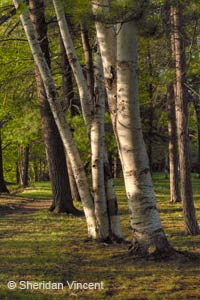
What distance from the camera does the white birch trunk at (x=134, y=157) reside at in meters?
6.75

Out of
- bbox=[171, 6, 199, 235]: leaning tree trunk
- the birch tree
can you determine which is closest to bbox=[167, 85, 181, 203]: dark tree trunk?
bbox=[171, 6, 199, 235]: leaning tree trunk

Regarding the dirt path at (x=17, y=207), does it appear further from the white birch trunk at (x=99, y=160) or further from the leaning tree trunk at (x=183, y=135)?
the white birch trunk at (x=99, y=160)

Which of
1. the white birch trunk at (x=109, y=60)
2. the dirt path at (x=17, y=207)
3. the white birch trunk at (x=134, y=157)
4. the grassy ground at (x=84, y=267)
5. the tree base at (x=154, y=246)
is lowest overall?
the grassy ground at (x=84, y=267)

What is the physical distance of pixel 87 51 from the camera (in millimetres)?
12852

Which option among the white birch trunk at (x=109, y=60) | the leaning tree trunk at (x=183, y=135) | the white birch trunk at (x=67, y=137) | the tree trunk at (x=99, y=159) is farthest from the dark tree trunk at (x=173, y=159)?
the white birch trunk at (x=109, y=60)

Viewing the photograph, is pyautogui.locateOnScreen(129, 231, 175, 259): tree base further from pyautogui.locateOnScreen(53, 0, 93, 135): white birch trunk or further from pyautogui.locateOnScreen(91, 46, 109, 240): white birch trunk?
pyautogui.locateOnScreen(53, 0, 93, 135): white birch trunk

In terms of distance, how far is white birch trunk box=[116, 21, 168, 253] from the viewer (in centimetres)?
675

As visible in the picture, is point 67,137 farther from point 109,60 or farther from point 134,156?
point 134,156

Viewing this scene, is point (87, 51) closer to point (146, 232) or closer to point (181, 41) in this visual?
point (181, 41)

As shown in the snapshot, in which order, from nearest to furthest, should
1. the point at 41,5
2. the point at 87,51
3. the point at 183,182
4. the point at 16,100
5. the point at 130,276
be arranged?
the point at 130,276 < the point at 183,182 < the point at 87,51 < the point at 41,5 < the point at 16,100

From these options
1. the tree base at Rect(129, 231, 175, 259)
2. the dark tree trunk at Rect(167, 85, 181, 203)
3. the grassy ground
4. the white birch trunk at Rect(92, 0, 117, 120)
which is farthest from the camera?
the dark tree trunk at Rect(167, 85, 181, 203)

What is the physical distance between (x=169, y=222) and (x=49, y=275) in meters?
7.39

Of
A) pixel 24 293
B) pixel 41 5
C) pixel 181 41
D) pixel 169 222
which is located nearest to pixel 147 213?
pixel 24 293

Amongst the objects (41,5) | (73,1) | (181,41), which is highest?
(41,5)
